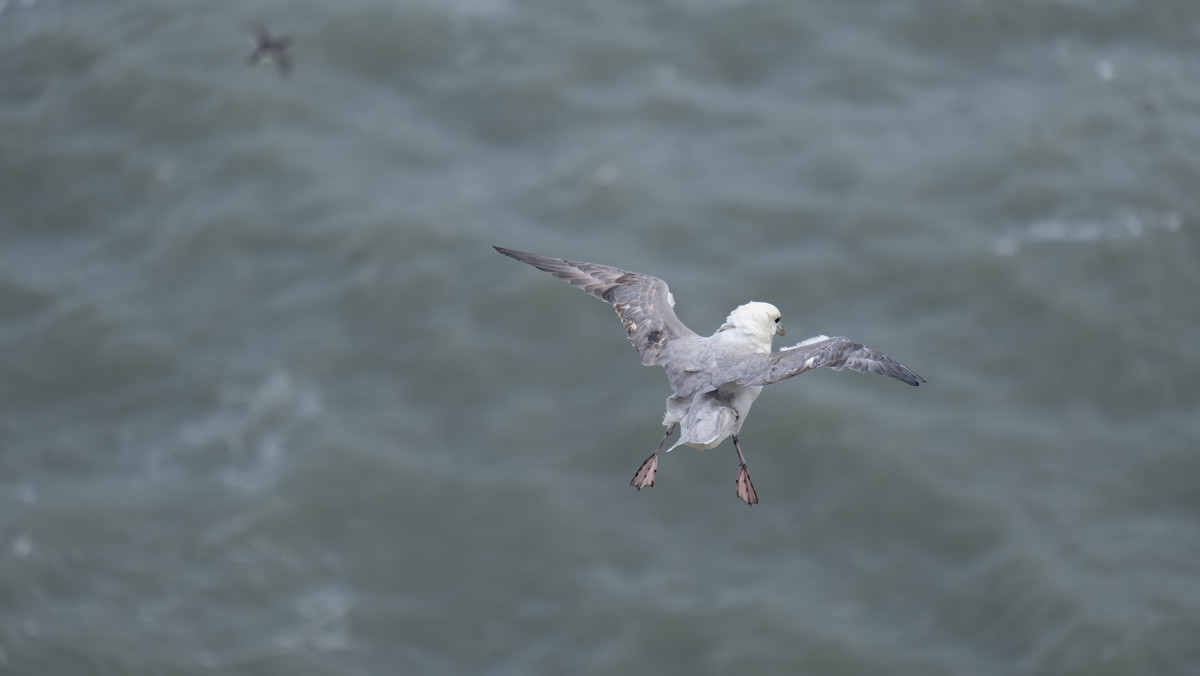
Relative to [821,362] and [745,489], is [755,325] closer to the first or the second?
[821,362]

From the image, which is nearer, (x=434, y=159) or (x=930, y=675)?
(x=930, y=675)

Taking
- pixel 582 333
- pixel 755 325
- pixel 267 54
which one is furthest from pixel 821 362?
pixel 267 54

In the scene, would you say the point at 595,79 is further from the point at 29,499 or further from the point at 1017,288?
the point at 29,499

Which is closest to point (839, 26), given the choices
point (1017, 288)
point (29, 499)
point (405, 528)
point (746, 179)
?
point (746, 179)

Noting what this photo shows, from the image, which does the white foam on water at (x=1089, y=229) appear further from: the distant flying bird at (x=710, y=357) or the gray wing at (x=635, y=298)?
the distant flying bird at (x=710, y=357)

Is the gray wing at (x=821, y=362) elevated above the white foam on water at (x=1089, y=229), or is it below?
below

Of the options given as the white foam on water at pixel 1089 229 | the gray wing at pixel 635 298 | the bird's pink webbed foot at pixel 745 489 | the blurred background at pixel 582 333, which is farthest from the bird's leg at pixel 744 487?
the white foam on water at pixel 1089 229
